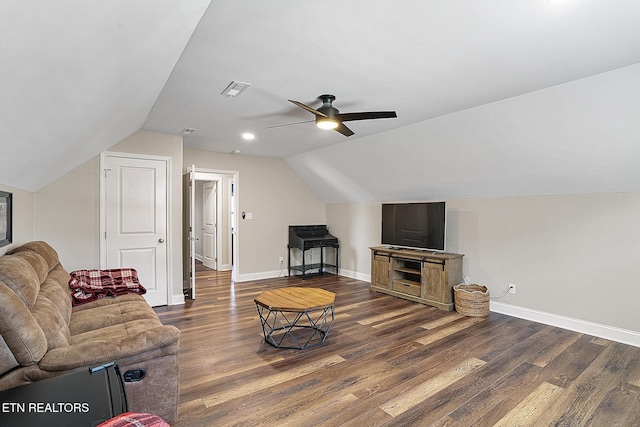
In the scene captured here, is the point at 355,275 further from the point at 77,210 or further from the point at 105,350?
the point at 105,350

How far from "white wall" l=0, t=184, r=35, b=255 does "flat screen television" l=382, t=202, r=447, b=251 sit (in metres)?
4.61

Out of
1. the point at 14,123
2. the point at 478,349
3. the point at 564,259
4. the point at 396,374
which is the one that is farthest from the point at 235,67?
the point at 564,259

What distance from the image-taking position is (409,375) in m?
2.64

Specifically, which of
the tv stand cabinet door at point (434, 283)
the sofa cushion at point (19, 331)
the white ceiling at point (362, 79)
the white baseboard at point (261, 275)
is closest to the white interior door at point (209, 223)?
the white baseboard at point (261, 275)

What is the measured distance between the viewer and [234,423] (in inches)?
80.0

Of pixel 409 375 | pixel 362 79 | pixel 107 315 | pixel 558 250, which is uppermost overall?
pixel 362 79

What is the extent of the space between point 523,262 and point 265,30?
12.8 ft

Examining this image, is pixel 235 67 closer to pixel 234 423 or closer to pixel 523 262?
pixel 234 423

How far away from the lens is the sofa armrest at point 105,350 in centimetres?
164

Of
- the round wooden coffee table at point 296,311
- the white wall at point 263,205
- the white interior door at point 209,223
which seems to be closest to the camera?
the round wooden coffee table at point 296,311

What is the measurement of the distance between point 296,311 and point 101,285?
2.03m

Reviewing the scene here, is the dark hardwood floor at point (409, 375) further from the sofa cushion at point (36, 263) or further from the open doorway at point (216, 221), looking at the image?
the open doorway at point (216, 221)

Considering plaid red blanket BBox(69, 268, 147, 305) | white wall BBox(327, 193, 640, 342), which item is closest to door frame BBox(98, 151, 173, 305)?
plaid red blanket BBox(69, 268, 147, 305)

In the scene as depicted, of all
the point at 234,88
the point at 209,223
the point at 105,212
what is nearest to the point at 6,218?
the point at 105,212
